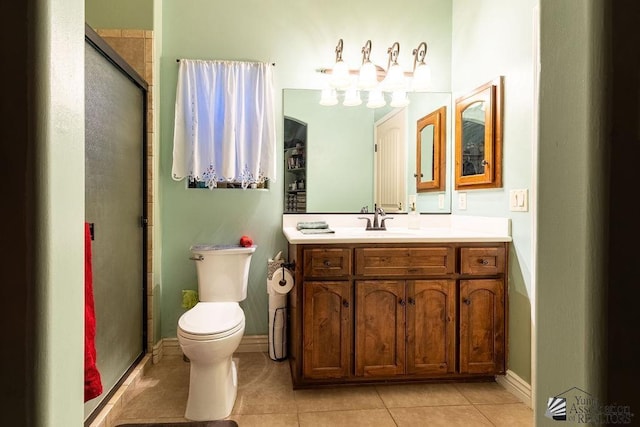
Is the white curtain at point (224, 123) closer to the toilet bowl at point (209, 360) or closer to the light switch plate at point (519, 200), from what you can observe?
the toilet bowl at point (209, 360)

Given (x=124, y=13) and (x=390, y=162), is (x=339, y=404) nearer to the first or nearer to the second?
(x=390, y=162)

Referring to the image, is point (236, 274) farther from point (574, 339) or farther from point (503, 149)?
point (574, 339)

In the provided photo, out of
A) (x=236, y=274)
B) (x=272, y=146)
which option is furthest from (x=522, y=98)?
(x=236, y=274)

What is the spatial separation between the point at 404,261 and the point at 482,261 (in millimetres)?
462

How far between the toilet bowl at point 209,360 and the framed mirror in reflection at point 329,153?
1034 mm

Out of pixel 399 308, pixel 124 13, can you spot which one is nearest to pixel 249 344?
pixel 399 308

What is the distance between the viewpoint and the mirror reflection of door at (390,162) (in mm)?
2666

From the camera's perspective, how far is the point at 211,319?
1.89 meters

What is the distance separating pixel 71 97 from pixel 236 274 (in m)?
1.73

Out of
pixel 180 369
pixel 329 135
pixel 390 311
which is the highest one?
pixel 329 135

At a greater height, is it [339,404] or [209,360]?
[209,360]

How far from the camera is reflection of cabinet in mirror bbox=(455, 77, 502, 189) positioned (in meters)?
2.17

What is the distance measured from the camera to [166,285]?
8.41 feet

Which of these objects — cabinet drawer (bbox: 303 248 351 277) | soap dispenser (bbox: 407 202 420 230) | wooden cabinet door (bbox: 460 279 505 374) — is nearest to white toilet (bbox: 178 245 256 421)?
cabinet drawer (bbox: 303 248 351 277)
